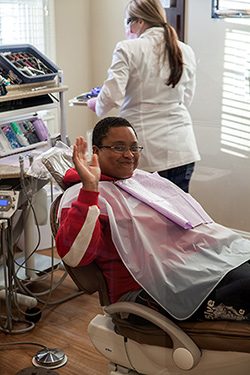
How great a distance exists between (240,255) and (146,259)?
0.90 feet

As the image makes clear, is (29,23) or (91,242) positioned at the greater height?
(29,23)

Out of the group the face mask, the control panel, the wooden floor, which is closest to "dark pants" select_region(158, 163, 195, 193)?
the face mask

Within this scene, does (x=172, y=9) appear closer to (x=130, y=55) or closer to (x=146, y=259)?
(x=130, y=55)

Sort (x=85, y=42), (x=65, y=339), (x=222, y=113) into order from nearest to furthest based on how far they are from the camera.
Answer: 1. (x=222, y=113)
2. (x=85, y=42)
3. (x=65, y=339)

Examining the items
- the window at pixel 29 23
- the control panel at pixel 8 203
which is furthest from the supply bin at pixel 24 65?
the control panel at pixel 8 203

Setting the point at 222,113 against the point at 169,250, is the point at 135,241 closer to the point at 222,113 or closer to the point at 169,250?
the point at 169,250

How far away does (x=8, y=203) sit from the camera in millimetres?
2055

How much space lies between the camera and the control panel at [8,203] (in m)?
2.01

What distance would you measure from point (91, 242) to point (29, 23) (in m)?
0.99

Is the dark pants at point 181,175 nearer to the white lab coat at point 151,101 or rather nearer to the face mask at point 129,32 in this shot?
the white lab coat at point 151,101

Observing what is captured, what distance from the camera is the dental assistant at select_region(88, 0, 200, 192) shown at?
1.56m

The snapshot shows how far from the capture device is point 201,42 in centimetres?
147

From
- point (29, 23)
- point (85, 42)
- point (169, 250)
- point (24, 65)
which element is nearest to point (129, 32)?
point (85, 42)

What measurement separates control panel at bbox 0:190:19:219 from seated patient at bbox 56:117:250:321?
456 millimetres
